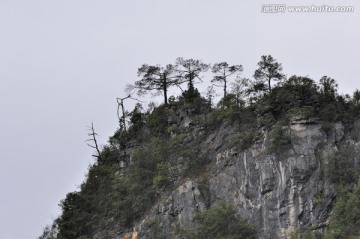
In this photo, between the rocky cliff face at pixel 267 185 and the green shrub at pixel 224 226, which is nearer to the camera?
the rocky cliff face at pixel 267 185

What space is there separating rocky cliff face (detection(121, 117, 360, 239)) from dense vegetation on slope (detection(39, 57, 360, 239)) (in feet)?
2.04

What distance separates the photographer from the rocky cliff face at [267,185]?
37.4 meters

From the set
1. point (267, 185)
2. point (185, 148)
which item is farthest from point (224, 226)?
point (185, 148)

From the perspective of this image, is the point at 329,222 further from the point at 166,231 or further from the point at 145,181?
the point at 145,181

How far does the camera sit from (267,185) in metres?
38.8

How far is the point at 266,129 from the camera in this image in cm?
4072

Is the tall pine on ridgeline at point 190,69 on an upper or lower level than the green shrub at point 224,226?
upper

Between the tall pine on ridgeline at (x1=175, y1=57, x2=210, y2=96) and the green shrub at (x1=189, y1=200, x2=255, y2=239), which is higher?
the tall pine on ridgeline at (x1=175, y1=57, x2=210, y2=96)

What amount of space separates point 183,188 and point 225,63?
517 inches

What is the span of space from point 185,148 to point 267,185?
8.18 meters

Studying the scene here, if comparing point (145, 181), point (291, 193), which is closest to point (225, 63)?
point (145, 181)

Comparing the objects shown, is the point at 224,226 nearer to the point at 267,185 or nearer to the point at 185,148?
the point at 267,185

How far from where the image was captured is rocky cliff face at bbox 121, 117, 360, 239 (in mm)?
37406

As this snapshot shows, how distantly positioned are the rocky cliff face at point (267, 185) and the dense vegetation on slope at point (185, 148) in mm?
622
